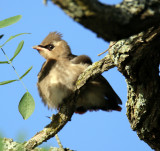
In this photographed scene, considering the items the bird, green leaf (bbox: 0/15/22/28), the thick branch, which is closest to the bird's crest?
the bird

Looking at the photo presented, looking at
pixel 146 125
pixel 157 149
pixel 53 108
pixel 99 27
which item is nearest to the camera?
pixel 99 27

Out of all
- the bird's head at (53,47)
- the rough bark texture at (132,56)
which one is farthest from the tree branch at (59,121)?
the bird's head at (53,47)

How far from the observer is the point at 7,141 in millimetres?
3357

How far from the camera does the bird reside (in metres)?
4.28

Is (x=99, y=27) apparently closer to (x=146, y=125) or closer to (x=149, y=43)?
(x=149, y=43)

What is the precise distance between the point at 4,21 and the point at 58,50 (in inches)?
89.3

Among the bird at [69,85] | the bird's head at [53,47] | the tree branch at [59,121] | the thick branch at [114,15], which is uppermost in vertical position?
the bird's head at [53,47]

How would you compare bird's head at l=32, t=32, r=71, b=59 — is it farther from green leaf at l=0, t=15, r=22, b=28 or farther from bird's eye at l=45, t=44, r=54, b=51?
green leaf at l=0, t=15, r=22, b=28

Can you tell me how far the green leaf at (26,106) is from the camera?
3.12m

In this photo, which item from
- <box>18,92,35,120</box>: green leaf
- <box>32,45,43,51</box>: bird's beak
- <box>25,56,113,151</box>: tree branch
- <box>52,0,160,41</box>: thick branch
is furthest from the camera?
<box>32,45,43,51</box>: bird's beak

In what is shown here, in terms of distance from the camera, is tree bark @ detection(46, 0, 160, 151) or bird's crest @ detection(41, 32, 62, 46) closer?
tree bark @ detection(46, 0, 160, 151)

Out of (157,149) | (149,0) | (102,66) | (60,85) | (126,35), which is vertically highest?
(60,85)

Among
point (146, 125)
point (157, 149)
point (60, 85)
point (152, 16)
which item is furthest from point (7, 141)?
point (152, 16)

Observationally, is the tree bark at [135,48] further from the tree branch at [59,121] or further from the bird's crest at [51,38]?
the bird's crest at [51,38]
